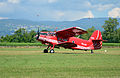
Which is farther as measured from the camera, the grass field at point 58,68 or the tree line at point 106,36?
the tree line at point 106,36

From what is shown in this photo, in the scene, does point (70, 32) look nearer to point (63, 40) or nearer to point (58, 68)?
point (63, 40)

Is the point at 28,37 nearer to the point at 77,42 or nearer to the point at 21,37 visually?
the point at 21,37

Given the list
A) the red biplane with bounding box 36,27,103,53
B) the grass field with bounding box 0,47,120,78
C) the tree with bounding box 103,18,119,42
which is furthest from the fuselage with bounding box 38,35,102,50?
the tree with bounding box 103,18,119,42

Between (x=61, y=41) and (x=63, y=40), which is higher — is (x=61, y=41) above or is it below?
below

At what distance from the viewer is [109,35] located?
100500mm

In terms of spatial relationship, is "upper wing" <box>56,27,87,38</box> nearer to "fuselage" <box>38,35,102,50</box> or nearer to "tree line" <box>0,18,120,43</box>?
"fuselage" <box>38,35,102,50</box>

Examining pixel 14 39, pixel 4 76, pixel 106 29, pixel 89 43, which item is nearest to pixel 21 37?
pixel 14 39

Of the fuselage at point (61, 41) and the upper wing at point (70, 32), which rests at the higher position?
the upper wing at point (70, 32)

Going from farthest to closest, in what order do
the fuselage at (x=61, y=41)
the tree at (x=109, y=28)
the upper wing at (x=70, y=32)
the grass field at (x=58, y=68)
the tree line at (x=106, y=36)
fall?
the tree at (x=109, y=28)
the tree line at (x=106, y=36)
the fuselage at (x=61, y=41)
the upper wing at (x=70, y=32)
the grass field at (x=58, y=68)

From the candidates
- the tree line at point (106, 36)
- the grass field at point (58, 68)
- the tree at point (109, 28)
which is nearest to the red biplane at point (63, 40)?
the grass field at point (58, 68)

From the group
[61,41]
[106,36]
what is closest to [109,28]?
[106,36]

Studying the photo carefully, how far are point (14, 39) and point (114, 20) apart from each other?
46009mm

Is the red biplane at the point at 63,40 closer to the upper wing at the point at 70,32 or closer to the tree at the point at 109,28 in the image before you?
the upper wing at the point at 70,32

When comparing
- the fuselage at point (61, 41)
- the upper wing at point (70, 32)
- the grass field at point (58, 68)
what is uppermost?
the upper wing at point (70, 32)
